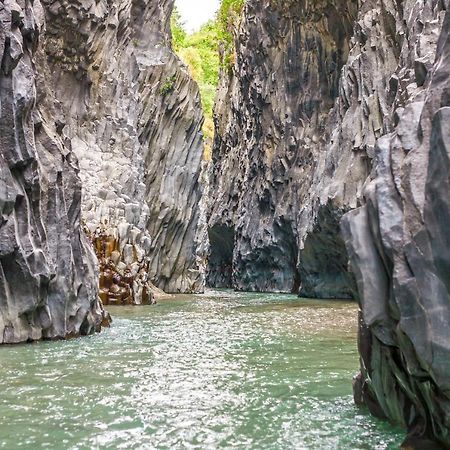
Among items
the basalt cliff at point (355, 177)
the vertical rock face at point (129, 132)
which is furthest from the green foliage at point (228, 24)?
the vertical rock face at point (129, 132)

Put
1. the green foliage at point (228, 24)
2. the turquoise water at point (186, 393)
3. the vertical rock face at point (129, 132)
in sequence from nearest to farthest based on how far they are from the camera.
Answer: the turquoise water at point (186, 393)
the vertical rock face at point (129, 132)
the green foliage at point (228, 24)

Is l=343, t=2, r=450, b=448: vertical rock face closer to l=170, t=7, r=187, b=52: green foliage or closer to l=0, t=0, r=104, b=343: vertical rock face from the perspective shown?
l=0, t=0, r=104, b=343: vertical rock face

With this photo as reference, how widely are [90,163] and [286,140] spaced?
625 inches

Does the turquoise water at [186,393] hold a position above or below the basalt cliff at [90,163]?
below

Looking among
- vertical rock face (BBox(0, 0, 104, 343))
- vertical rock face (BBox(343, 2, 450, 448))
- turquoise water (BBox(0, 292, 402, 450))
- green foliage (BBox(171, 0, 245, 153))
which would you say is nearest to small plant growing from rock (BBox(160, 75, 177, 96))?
green foliage (BBox(171, 0, 245, 153))

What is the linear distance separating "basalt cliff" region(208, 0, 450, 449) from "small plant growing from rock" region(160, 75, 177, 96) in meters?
6.17

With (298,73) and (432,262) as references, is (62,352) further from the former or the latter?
(298,73)

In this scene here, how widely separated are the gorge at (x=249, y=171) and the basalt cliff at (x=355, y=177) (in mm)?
27

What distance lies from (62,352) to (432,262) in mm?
8501

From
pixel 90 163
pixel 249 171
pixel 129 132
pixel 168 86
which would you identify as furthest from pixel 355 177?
pixel 249 171

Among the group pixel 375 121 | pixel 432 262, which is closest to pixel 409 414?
pixel 432 262

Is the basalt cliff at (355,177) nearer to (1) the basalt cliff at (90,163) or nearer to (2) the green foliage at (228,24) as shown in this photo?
(2) the green foliage at (228,24)

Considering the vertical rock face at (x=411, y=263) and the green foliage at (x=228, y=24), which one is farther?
the green foliage at (x=228, y=24)

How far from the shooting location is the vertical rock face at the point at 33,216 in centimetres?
1330
